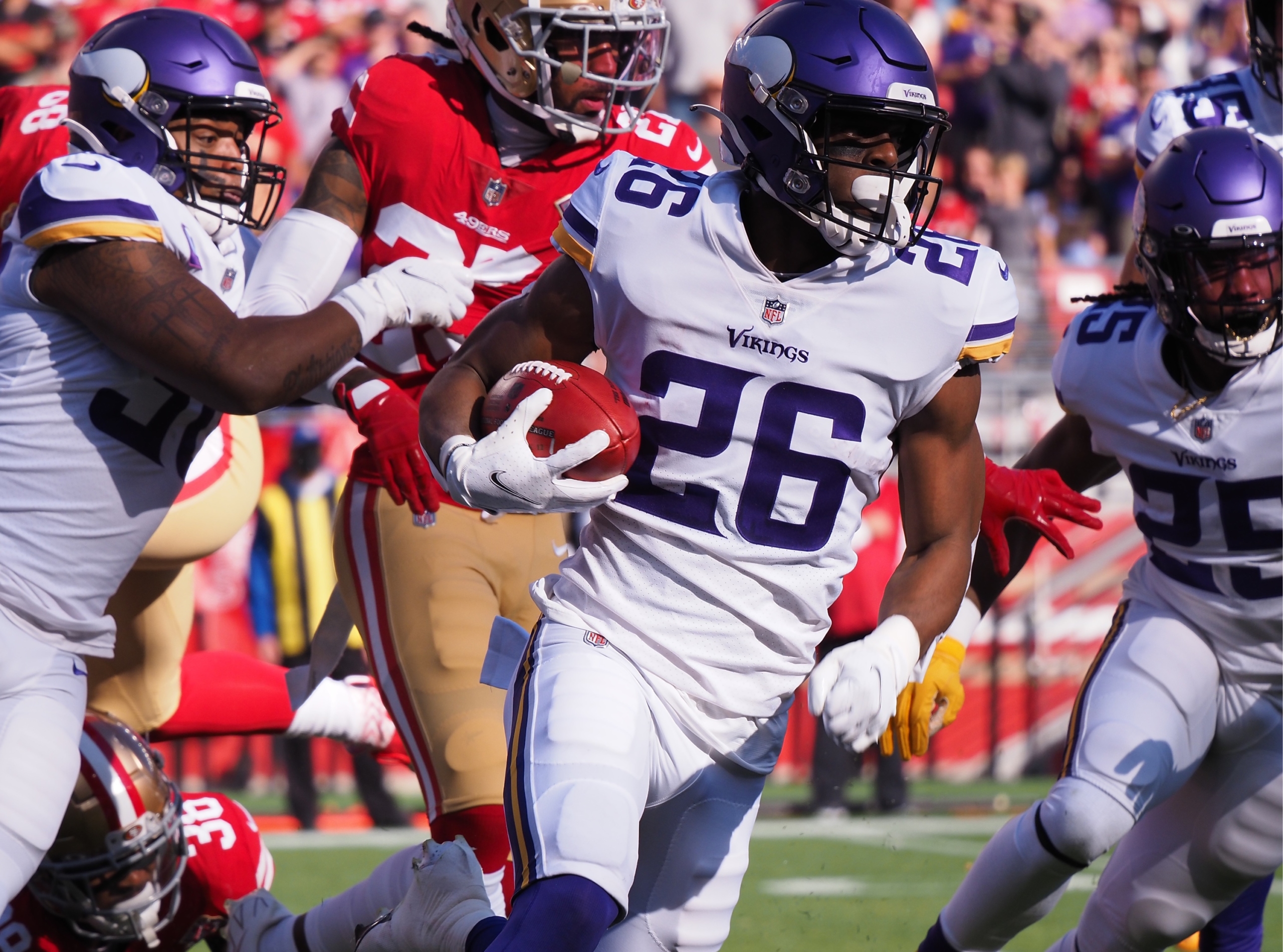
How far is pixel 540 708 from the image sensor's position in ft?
8.38

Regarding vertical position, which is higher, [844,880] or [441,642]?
[441,642]

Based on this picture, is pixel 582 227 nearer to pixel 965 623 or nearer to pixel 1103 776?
pixel 965 623

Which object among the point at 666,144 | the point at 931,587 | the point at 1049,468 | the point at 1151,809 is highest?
the point at 666,144

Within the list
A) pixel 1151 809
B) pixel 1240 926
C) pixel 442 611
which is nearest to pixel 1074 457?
pixel 1151 809

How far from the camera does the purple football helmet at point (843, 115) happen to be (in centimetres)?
267

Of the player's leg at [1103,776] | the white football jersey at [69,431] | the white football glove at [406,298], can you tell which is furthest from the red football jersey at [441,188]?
the player's leg at [1103,776]

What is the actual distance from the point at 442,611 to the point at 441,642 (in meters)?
0.06

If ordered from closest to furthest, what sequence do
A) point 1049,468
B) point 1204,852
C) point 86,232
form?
point 86,232, point 1204,852, point 1049,468

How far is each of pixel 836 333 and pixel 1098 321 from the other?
1.33m

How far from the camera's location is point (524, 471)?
2510mm

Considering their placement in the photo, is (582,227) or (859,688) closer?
(859,688)

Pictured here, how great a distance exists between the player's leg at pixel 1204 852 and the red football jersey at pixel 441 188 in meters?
1.78

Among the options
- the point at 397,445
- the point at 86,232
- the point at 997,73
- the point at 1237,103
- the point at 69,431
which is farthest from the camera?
→ the point at 997,73

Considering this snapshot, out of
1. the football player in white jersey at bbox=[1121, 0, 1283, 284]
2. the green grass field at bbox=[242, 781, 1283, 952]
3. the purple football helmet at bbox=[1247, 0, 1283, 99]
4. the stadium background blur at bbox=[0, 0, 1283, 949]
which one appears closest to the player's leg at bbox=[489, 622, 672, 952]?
the stadium background blur at bbox=[0, 0, 1283, 949]
